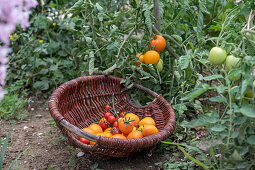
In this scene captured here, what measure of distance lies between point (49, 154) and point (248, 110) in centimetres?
112

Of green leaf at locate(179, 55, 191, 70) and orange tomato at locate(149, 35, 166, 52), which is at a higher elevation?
orange tomato at locate(149, 35, 166, 52)

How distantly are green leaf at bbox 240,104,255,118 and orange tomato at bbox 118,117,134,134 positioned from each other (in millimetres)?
668

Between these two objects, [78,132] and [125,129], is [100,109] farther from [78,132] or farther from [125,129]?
[78,132]

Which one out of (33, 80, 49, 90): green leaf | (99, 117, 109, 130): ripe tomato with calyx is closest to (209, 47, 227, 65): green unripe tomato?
(99, 117, 109, 130): ripe tomato with calyx

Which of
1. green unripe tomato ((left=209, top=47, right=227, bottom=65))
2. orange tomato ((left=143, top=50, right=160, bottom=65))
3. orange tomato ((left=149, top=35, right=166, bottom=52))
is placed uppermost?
green unripe tomato ((left=209, top=47, right=227, bottom=65))

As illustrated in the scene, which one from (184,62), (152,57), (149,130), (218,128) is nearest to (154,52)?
(152,57)

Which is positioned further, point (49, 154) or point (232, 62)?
point (49, 154)

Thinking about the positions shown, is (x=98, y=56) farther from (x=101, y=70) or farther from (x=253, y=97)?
(x=253, y=97)

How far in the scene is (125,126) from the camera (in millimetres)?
1410

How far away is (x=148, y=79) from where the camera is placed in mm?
1729

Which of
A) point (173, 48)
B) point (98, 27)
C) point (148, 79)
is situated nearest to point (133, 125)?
point (148, 79)

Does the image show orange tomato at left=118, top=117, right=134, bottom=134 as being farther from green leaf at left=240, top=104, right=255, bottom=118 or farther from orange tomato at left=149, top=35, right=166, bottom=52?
green leaf at left=240, top=104, right=255, bottom=118

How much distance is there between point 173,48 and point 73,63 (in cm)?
102

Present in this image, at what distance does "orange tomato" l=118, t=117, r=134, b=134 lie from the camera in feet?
4.60
